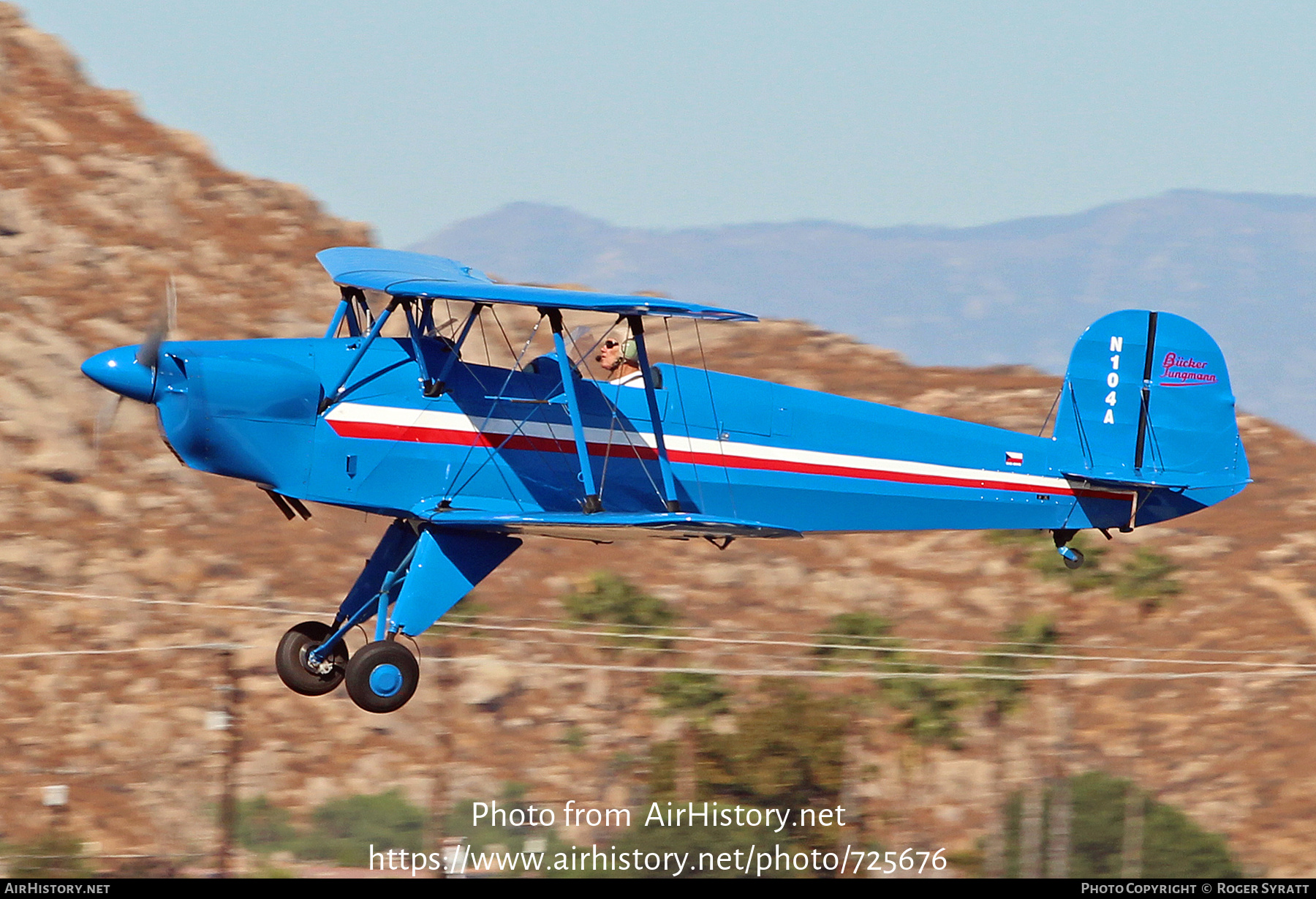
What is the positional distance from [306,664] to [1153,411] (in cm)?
767

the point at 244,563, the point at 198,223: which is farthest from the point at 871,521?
the point at 198,223

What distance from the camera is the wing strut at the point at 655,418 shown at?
11.5 meters

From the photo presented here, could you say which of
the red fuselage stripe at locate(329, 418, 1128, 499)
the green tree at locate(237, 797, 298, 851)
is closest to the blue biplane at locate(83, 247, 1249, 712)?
the red fuselage stripe at locate(329, 418, 1128, 499)

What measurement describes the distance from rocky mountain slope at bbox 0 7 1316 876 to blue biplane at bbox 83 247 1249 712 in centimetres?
1638

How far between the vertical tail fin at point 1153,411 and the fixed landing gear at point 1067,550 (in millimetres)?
595

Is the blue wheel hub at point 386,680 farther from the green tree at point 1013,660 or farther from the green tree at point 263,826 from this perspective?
the green tree at point 1013,660

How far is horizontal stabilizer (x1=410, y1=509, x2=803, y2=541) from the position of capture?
1050 cm

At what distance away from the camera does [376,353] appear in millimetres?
11734

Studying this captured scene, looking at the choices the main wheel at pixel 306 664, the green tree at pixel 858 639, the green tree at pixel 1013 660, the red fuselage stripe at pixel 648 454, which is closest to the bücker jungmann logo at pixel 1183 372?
the red fuselage stripe at pixel 648 454

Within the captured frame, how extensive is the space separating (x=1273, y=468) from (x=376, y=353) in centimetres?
3234

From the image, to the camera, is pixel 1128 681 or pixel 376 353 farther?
pixel 1128 681

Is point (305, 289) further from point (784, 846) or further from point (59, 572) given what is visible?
point (784, 846)

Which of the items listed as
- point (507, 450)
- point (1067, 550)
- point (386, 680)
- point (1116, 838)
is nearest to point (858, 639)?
point (1116, 838)

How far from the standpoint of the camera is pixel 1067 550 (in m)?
14.0
